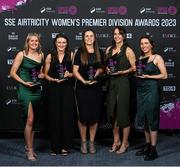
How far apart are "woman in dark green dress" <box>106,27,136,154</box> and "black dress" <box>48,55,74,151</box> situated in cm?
50

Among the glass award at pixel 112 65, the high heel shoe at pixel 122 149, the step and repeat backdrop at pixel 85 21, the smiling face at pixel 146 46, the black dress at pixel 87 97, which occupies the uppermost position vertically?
the step and repeat backdrop at pixel 85 21

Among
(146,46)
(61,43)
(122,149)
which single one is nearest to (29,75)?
(61,43)

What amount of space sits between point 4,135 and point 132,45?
2336 millimetres

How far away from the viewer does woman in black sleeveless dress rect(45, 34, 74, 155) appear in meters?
5.04

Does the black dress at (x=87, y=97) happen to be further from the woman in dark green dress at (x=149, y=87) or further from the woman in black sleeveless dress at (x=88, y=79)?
the woman in dark green dress at (x=149, y=87)

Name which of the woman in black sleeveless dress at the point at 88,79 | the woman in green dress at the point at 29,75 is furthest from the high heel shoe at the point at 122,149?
the woman in green dress at the point at 29,75

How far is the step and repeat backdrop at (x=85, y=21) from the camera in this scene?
5820mm

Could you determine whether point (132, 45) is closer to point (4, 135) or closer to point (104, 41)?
point (104, 41)

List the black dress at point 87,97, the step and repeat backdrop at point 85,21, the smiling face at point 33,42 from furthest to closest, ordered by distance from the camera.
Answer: the step and repeat backdrop at point 85,21 < the black dress at point 87,97 < the smiling face at point 33,42

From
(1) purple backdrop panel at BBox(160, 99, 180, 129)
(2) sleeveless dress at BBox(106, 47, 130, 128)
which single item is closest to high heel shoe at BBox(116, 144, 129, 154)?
(2) sleeveless dress at BBox(106, 47, 130, 128)

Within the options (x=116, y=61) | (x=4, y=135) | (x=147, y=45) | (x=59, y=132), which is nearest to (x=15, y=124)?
(x=4, y=135)

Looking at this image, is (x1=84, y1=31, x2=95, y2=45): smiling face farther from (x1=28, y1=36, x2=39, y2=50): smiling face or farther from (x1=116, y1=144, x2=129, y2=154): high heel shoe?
(x1=116, y1=144, x2=129, y2=154): high heel shoe

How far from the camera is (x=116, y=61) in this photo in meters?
5.12

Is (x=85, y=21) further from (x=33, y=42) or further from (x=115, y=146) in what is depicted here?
(x=115, y=146)
